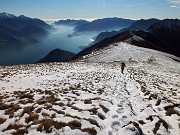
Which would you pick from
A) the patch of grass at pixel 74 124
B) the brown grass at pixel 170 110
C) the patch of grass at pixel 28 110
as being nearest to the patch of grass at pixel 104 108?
the patch of grass at pixel 74 124

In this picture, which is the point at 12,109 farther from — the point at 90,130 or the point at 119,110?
the point at 119,110

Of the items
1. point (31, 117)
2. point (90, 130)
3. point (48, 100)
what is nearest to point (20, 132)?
point (31, 117)

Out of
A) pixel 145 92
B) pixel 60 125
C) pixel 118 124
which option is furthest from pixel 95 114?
pixel 145 92

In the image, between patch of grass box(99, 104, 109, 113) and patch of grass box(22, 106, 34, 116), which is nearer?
patch of grass box(22, 106, 34, 116)

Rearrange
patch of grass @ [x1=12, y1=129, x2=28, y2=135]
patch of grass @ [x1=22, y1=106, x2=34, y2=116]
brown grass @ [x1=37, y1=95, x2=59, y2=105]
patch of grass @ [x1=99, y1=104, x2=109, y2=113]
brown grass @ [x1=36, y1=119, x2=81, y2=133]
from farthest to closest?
brown grass @ [x1=37, y1=95, x2=59, y2=105], patch of grass @ [x1=99, y1=104, x2=109, y2=113], patch of grass @ [x1=22, y1=106, x2=34, y2=116], brown grass @ [x1=36, y1=119, x2=81, y2=133], patch of grass @ [x1=12, y1=129, x2=28, y2=135]

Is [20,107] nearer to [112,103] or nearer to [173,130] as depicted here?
[112,103]

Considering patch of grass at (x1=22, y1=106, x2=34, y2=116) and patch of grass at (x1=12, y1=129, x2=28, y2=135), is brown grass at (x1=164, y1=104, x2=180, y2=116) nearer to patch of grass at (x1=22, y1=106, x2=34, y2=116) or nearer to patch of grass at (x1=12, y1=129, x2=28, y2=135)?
patch of grass at (x1=22, y1=106, x2=34, y2=116)

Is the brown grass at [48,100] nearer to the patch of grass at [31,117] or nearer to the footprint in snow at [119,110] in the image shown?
the patch of grass at [31,117]

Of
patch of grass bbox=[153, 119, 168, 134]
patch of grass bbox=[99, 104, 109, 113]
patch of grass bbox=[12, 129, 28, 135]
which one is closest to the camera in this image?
patch of grass bbox=[12, 129, 28, 135]

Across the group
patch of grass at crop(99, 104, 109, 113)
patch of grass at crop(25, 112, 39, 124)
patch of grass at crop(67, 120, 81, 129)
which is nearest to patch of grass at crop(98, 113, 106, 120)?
patch of grass at crop(99, 104, 109, 113)

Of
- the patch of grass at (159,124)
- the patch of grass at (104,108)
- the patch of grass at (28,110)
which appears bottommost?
the patch of grass at (159,124)

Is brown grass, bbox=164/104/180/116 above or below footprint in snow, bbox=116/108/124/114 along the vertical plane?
below

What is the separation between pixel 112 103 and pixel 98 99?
4.65 feet

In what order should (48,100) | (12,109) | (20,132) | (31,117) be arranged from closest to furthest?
(20,132)
(31,117)
(12,109)
(48,100)
